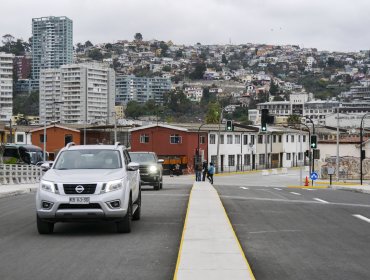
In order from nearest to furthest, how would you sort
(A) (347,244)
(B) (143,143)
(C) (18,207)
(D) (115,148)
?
(A) (347,244) < (D) (115,148) < (C) (18,207) < (B) (143,143)

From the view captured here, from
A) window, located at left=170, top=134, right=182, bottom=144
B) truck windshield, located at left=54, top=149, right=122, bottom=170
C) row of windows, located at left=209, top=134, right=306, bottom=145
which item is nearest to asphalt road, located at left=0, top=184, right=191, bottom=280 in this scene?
truck windshield, located at left=54, top=149, right=122, bottom=170

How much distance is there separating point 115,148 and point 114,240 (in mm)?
2955

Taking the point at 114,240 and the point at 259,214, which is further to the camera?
the point at 259,214

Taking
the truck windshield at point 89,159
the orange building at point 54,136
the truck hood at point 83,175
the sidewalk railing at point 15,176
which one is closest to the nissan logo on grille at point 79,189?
the truck hood at point 83,175

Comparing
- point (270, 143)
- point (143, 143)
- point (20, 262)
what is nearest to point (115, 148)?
point (20, 262)

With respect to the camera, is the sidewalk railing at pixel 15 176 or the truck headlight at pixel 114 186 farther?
the sidewalk railing at pixel 15 176

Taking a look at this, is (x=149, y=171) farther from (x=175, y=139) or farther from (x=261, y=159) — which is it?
(x=261, y=159)

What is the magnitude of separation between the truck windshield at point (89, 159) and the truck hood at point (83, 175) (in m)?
0.42

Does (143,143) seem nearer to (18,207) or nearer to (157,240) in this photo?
(18,207)

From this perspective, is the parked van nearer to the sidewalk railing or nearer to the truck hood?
the sidewalk railing

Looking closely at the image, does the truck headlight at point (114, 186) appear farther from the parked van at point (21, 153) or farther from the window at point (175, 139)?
the window at point (175, 139)

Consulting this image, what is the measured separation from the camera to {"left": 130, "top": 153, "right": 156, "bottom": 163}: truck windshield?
117 feet

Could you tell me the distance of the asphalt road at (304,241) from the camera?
34.0ft

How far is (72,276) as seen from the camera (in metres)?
9.77
